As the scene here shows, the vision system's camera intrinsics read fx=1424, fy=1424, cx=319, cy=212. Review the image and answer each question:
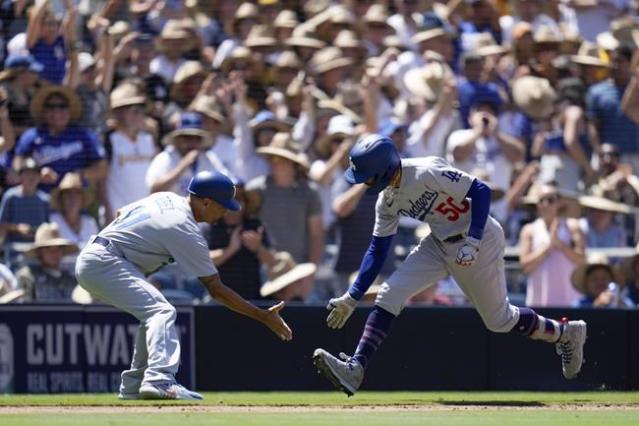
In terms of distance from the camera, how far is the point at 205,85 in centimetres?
1423

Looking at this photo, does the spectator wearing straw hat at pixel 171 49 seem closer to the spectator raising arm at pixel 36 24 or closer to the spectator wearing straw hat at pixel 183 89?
the spectator wearing straw hat at pixel 183 89

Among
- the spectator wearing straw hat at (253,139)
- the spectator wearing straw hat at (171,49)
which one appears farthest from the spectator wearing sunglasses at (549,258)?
the spectator wearing straw hat at (171,49)

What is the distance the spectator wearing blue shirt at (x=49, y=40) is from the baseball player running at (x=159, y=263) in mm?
5302

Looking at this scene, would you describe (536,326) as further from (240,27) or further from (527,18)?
(527,18)

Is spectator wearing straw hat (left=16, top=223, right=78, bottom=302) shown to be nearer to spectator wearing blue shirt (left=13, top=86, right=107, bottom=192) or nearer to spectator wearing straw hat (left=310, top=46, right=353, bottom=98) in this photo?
spectator wearing blue shirt (left=13, top=86, right=107, bottom=192)

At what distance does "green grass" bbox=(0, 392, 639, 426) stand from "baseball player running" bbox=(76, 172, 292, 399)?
12.6 inches

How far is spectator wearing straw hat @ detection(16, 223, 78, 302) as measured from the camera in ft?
41.9

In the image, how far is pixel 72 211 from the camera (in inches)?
525

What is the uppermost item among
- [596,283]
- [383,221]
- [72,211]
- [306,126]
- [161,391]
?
Result: [383,221]

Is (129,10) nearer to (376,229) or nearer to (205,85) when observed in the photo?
(205,85)

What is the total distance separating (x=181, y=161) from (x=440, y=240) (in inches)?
176

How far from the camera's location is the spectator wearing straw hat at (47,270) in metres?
12.8

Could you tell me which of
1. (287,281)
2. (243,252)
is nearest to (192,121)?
(243,252)

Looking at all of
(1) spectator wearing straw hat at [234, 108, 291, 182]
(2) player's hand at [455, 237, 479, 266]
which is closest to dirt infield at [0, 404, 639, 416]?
(2) player's hand at [455, 237, 479, 266]
